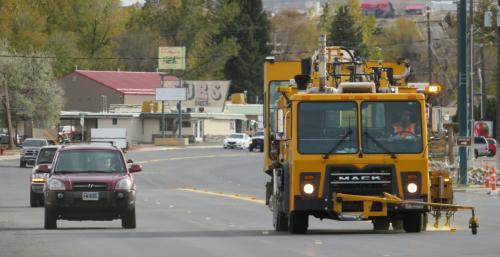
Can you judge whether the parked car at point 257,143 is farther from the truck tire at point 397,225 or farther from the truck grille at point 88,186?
the truck tire at point 397,225

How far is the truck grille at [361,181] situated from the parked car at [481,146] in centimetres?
6271

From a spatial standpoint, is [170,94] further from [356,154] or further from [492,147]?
[356,154]

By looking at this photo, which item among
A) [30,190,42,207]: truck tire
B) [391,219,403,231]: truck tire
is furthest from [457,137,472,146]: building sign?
→ [391,219,403,231]: truck tire

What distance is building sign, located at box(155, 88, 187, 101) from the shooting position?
420 feet

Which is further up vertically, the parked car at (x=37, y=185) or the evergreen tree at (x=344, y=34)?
the evergreen tree at (x=344, y=34)

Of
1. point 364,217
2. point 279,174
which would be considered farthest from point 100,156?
point 364,217

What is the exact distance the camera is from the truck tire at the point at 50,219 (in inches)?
990

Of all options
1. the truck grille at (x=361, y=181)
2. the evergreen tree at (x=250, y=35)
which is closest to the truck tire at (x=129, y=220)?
the truck grille at (x=361, y=181)

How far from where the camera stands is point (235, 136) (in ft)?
372

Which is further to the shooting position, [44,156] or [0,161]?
[0,161]

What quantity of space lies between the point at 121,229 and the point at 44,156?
48.3ft

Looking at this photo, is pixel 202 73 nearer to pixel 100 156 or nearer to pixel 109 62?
pixel 109 62

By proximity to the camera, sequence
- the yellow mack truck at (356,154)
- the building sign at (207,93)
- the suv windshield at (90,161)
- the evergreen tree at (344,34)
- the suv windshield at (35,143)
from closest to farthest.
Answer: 1. the yellow mack truck at (356,154)
2. the suv windshield at (90,161)
3. the suv windshield at (35,143)
4. the evergreen tree at (344,34)
5. the building sign at (207,93)

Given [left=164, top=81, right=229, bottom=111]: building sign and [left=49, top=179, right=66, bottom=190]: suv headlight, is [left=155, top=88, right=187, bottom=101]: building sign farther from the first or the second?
[left=49, top=179, right=66, bottom=190]: suv headlight
